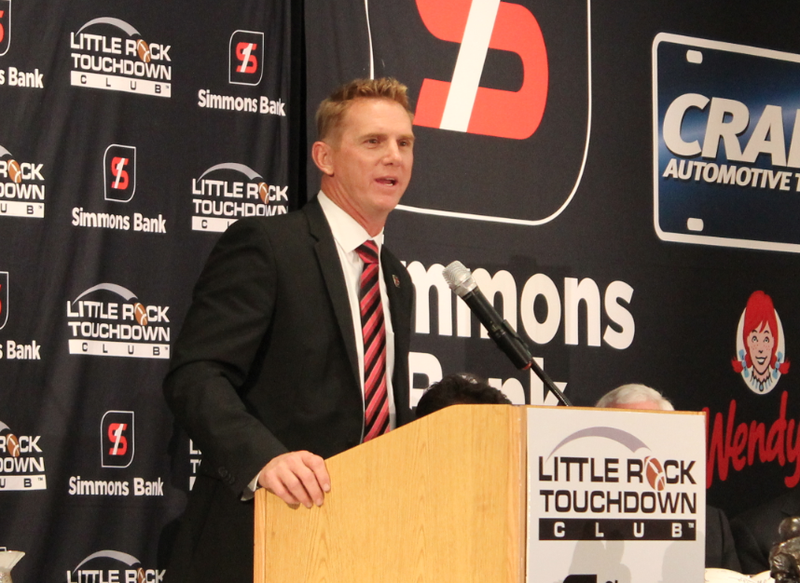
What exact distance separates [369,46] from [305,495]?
234cm

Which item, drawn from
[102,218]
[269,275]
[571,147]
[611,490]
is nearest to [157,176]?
[102,218]

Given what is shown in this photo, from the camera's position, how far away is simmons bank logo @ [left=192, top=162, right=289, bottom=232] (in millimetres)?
3291

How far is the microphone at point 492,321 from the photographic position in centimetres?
190

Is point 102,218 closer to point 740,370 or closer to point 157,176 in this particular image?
point 157,176

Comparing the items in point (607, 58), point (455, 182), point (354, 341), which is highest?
point (607, 58)

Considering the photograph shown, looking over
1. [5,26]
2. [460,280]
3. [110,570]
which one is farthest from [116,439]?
[460,280]

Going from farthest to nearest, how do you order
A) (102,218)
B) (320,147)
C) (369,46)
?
1. (369,46)
2. (102,218)
3. (320,147)

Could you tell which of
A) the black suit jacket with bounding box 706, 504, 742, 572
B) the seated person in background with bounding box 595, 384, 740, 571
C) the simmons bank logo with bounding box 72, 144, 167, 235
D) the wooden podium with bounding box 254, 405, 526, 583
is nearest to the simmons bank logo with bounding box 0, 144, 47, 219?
the simmons bank logo with bounding box 72, 144, 167, 235

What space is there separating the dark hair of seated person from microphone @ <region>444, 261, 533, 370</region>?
93cm

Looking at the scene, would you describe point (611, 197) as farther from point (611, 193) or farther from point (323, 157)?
point (323, 157)

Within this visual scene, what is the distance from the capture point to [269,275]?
1.99m

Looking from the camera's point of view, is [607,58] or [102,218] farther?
[607,58]

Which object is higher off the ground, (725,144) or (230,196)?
(725,144)

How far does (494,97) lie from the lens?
150 inches
